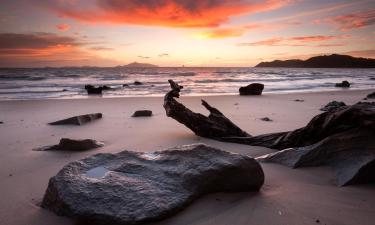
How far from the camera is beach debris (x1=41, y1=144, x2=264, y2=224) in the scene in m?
2.37

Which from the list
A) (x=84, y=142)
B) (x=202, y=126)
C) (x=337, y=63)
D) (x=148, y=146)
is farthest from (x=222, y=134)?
(x=337, y=63)

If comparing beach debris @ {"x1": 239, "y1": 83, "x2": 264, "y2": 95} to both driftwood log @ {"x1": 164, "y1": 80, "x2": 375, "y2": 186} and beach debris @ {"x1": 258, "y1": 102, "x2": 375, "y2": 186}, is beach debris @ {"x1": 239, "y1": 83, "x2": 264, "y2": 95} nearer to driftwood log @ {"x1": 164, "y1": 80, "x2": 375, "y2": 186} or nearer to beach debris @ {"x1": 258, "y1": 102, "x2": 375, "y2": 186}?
driftwood log @ {"x1": 164, "y1": 80, "x2": 375, "y2": 186}

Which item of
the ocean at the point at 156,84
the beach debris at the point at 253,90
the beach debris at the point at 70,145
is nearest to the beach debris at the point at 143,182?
the beach debris at the point at 70,145

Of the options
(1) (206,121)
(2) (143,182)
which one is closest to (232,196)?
(2) (143,182)

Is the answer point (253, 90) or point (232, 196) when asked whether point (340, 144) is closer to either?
point (232, 196)

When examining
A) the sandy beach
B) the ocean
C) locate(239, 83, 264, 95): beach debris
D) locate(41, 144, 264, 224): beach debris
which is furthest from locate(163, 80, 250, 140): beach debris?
the ocean

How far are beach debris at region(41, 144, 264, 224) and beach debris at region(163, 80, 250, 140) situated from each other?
2.35 meters

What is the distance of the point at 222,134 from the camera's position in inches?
218

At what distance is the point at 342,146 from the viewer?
11.4 ft

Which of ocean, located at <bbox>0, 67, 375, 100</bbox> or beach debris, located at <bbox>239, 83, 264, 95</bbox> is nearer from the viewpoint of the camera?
beach debris, located at <bbox>239, 83, 264, 95</bbox>

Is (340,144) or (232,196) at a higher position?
(340,144)

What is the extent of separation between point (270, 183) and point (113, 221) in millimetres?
1672

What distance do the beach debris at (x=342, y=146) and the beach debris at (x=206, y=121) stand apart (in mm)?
1498

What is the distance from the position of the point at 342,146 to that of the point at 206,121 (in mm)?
2571
